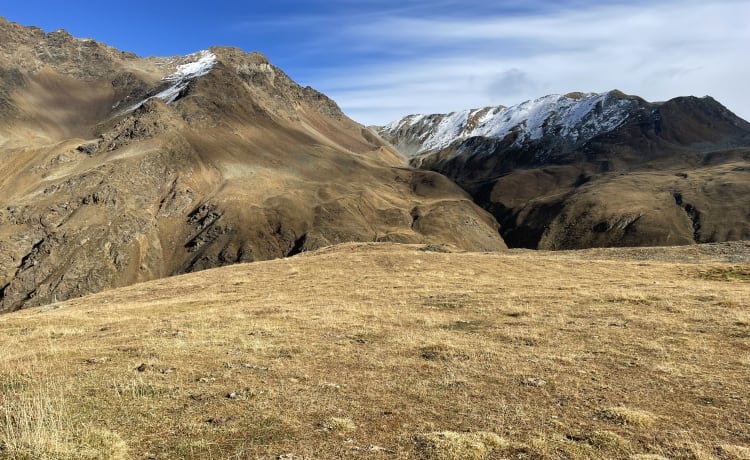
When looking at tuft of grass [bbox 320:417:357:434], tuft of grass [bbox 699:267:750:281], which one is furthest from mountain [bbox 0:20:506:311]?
tuft of grass [bbox 320:417:357:434]

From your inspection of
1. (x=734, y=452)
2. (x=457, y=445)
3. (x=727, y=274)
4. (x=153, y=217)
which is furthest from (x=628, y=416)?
(x=153, y=217)

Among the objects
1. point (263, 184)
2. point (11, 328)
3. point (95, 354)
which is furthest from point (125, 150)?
point (95, 354)

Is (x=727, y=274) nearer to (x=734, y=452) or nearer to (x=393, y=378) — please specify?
(x=734, y=452)

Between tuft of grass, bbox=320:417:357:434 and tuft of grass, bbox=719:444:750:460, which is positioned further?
tuft of grass, bbox=320:417:357:434

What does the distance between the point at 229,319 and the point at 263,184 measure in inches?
6721

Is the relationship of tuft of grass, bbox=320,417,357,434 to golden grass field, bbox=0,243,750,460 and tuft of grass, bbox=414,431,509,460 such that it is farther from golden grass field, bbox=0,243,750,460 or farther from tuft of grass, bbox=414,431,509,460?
tuft of grass, bbox=414,431,509,460

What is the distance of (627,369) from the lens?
15.0 meters

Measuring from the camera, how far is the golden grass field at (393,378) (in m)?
9.59

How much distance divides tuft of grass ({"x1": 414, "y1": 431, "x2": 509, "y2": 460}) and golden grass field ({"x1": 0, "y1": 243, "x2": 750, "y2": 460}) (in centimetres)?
4

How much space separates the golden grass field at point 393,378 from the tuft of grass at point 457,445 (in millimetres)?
41

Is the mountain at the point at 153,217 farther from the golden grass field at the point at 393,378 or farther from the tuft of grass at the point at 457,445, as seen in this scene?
the tuft of grass at the point at 457,445

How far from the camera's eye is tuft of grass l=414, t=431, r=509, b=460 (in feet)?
29.6

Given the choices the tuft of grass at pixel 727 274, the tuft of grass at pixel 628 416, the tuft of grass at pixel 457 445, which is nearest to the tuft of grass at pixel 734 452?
the tuft of grass at pixel 628 416

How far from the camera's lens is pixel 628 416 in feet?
36.1
